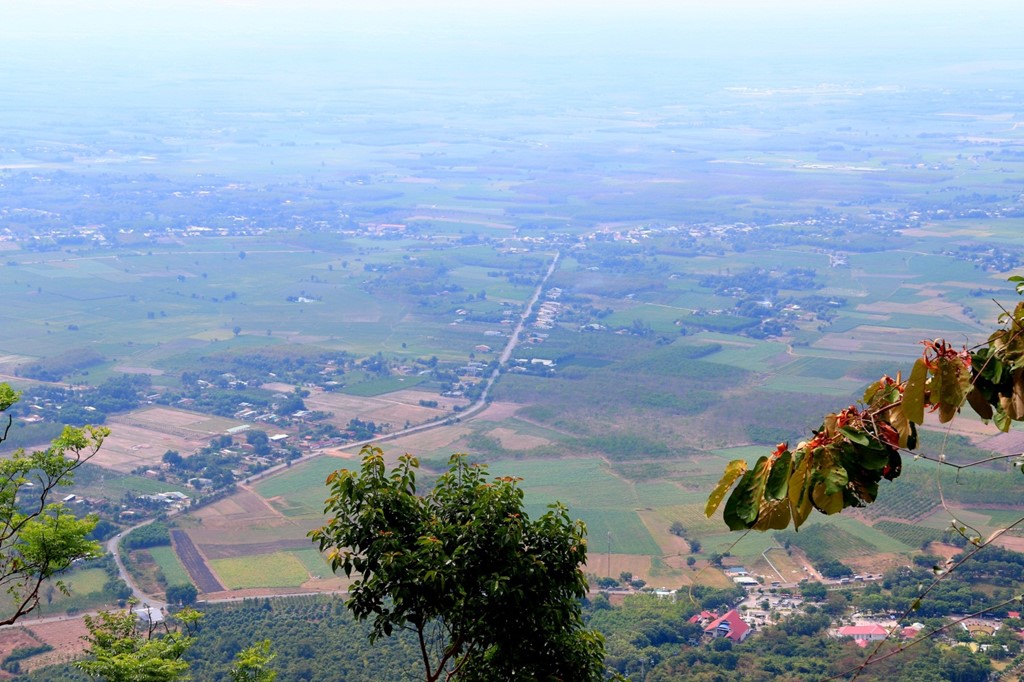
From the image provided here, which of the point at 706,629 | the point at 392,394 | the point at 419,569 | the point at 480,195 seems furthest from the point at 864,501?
the point at 480,195

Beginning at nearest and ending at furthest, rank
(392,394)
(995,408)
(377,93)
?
(995,408)
(392,394)
(377,93)

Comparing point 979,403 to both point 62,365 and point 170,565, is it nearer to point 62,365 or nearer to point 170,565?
point 170,565

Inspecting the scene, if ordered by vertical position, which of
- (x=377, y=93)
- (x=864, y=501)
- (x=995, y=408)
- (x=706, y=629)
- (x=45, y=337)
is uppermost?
(x=377, y=93)

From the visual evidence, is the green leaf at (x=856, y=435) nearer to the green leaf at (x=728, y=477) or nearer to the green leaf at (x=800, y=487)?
the green leaf at (x=800, y=487)

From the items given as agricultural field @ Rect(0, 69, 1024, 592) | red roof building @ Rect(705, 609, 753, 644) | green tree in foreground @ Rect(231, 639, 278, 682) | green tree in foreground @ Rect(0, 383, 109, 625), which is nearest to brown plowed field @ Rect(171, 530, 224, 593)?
agricultural field @ Rect(0, 69, 1024, 592)

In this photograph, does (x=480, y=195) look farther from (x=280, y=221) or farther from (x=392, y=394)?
(x=392, y=394)

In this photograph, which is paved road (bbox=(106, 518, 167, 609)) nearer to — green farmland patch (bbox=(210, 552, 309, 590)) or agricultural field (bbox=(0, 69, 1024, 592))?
agricultural field (bbox=(0, 69, 1024, 592))

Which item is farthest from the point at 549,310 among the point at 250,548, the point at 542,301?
the point at 250,548

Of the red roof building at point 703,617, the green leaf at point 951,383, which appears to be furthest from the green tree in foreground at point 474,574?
the red roof building at point 703,617
